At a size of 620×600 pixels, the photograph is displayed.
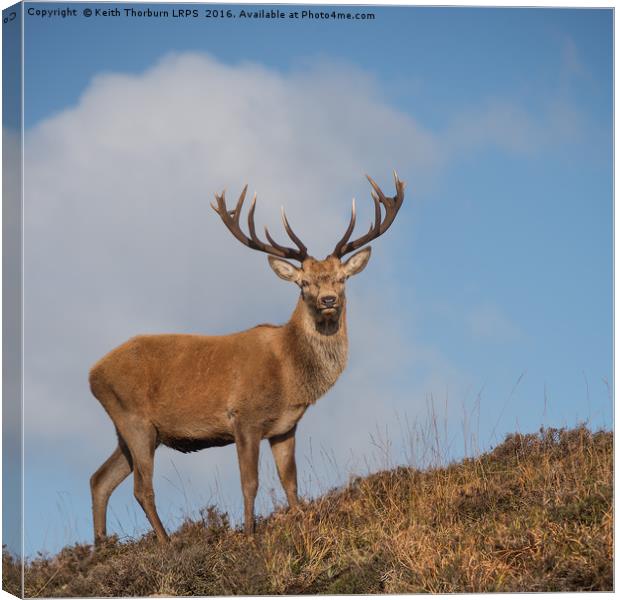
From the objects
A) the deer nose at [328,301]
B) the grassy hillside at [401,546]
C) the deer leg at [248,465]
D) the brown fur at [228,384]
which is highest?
the deer nose at [328,301]

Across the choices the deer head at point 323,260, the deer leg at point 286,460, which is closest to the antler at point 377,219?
the deer head at point 323,260

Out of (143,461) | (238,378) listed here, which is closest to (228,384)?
(238,378)

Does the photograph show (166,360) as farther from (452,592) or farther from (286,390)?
(452,592)

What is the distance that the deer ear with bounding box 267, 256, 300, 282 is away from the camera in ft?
36.8

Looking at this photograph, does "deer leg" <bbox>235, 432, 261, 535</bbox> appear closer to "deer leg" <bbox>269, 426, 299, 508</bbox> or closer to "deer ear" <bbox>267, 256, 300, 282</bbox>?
"deer leg" <bbox>269, 426, 299, 508</bbox>

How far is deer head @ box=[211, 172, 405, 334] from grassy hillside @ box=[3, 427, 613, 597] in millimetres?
1709

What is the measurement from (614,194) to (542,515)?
2.75 meters

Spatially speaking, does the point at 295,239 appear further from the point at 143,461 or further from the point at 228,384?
the point at 143,461

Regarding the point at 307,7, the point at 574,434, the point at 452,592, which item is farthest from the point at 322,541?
the point at 307,7

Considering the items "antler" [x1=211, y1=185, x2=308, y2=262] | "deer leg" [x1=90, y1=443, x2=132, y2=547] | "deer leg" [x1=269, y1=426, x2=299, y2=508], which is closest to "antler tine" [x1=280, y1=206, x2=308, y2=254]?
"antler" [x1=211, y1=185, x2=308, y2=262]

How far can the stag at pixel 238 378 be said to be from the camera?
11.0 metres

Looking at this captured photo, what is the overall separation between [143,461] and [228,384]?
112cm

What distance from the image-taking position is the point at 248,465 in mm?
10758

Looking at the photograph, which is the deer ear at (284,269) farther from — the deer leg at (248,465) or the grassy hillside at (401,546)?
the grassy hillside at (401,546)
